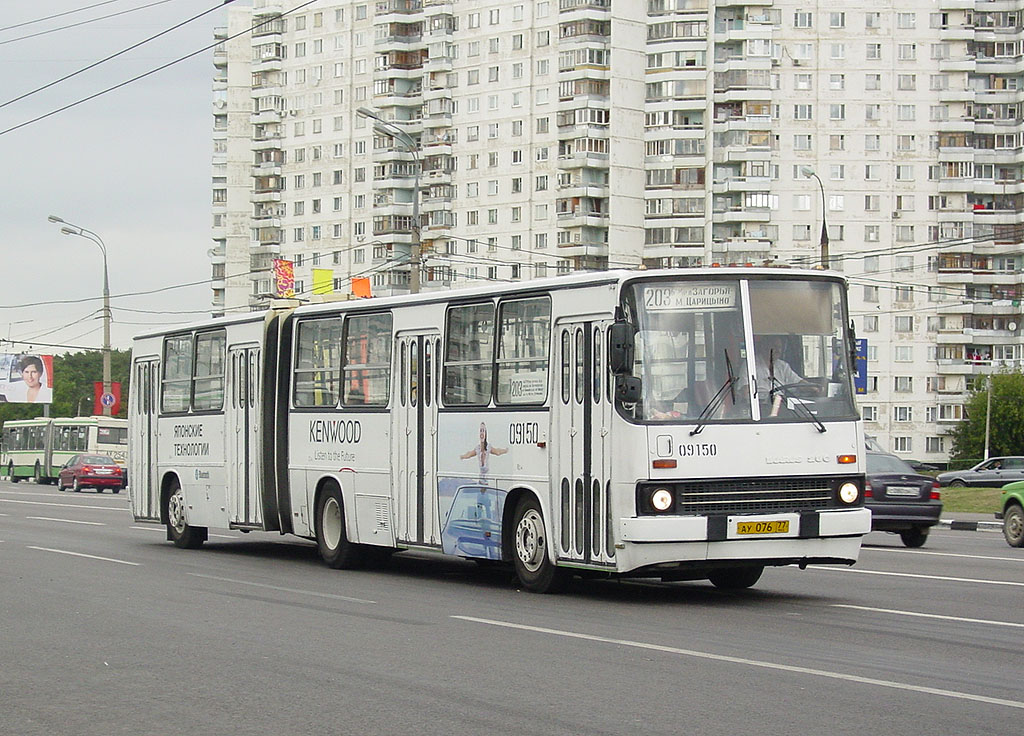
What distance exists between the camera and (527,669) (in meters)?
10.2

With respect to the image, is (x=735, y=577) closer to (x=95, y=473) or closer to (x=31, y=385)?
(x=95, y=473)

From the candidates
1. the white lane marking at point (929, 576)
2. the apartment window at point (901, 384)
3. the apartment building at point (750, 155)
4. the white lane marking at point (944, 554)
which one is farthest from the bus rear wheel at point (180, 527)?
the apartment window at point (901, 384)

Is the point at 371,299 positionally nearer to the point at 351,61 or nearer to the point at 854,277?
the point at 854,277

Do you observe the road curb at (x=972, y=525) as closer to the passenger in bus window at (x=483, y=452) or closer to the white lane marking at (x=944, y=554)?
the white lane marking at (x=944, y=554)

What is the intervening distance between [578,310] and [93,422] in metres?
55.9

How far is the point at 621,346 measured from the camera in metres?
14.1

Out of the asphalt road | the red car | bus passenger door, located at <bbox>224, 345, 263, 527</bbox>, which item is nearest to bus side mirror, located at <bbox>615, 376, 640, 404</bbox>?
the asphalt road

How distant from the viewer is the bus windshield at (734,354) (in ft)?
47.1

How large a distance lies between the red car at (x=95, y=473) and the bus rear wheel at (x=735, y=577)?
4831cm

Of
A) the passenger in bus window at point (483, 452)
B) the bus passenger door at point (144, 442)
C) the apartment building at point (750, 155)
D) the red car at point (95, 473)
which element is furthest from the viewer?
the apartment building at point (750, 155)

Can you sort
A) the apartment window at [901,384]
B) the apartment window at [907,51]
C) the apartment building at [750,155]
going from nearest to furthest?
the apartment building at [750,155], the apartment window at [901,384], the apartment window at [907,51]

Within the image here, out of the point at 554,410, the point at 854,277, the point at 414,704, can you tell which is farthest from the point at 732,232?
the point at 414,704

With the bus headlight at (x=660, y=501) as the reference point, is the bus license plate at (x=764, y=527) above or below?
below

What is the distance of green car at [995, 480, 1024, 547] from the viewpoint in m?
23.9
